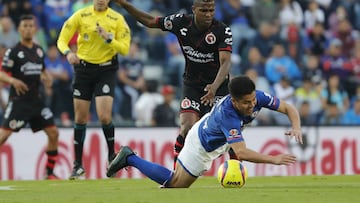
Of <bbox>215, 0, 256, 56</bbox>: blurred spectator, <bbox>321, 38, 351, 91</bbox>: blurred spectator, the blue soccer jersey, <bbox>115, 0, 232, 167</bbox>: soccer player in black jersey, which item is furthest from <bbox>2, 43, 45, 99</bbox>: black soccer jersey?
<bbox>321, 38, 351, 91</bbox>: blurred spectator

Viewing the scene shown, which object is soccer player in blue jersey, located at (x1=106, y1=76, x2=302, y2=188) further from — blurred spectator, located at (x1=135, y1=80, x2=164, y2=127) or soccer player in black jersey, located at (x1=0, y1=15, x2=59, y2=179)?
blurred spectator, located at (x1=135, y1=80, x2=164, y2=127)

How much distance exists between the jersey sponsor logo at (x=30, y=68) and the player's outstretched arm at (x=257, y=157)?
260 inches

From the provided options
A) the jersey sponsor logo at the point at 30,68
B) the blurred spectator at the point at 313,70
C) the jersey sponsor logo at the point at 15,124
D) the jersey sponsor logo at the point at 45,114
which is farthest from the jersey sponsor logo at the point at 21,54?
the blurred spectator at the point at 313,70

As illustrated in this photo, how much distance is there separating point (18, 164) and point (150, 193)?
26.5 ft

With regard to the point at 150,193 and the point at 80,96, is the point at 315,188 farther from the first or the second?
the point at 80,96

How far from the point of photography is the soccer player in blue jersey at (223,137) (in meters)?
11.0

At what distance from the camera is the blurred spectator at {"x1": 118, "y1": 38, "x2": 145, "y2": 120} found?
69.7 ft

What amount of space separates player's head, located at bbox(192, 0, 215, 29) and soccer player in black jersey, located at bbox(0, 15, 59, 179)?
13.2ft

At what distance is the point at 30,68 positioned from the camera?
16.9m

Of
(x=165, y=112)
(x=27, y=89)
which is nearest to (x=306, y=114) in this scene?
(x=165, y=112)

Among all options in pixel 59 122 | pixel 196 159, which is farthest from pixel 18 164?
pixel 196 159

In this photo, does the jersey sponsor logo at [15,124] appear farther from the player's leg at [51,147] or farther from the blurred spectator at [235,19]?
the blurred spectator at [235,19]

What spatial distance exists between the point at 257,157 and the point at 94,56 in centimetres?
527

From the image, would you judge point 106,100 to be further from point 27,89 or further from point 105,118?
point 27,89
